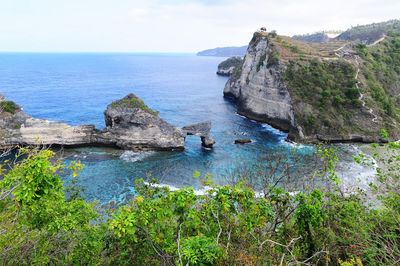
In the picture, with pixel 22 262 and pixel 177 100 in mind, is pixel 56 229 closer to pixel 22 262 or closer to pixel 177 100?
pixel 22 262

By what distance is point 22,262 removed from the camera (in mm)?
10359

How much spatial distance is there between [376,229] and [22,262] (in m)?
16.8

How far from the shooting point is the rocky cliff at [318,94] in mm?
43531

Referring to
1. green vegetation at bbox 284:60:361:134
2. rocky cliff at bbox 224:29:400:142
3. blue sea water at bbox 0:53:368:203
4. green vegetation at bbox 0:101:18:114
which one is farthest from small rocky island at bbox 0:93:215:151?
green vegetation at bbox 284:60:361:134

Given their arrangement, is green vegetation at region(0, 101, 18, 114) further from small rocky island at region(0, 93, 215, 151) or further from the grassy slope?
the grassy slope

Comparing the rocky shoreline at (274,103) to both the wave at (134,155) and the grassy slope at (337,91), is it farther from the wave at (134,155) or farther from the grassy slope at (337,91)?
the wave at (134,155)

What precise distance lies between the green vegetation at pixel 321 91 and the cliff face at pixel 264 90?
2.14 meters

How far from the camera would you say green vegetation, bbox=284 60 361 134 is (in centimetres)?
4488

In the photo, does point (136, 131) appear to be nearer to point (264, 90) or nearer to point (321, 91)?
point (264, 90)

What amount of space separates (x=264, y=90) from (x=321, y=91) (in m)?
11.9

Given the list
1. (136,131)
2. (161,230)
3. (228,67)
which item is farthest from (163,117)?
(228,67)

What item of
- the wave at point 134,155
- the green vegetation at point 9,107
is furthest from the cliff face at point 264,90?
the green vegetation at point 9,107

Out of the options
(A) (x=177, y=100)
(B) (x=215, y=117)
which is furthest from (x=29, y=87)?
(B) (x=215, y=117)

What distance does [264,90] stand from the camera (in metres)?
54.0
